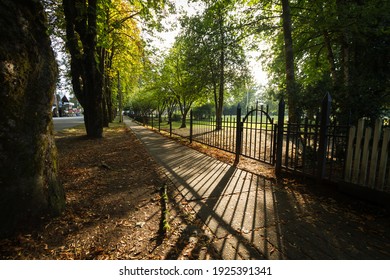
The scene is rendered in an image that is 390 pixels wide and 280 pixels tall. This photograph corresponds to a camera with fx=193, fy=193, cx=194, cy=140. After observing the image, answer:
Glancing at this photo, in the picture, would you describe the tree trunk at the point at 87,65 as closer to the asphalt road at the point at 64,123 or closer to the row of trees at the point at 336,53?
the row of trees at the point at 336,53

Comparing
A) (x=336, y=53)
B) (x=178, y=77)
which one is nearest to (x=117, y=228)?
(x=336, y=53)

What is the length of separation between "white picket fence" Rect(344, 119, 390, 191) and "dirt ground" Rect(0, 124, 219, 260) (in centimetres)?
274

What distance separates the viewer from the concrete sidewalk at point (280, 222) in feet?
7.11

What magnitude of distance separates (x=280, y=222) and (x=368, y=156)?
187cm

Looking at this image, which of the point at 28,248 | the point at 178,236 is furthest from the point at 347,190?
the point at 28,248

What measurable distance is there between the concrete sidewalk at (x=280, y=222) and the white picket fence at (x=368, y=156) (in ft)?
1.53

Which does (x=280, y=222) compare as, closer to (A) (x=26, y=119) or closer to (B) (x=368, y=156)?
(B) (x=368, y=156)

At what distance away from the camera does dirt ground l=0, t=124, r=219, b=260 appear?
2135mm

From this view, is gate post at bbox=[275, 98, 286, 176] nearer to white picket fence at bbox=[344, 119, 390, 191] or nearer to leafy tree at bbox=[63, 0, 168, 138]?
white picket fence at bbox=[344, 119, 390, 191]

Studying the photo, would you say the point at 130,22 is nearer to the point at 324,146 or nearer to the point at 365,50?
the point at 365,50

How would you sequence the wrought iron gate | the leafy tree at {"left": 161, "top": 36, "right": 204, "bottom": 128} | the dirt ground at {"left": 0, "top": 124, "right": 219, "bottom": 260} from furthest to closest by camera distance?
the leafy tree at {"left": 161, "top": 36, "right": 204, "bottom": 128} < the wrought iron gate < the dirt ground at {"left": 0, "top": 124, "right": 219, "bottom": 260}

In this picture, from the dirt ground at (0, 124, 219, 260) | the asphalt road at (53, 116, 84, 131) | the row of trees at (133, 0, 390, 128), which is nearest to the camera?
the dirt ground at (0, 124, 219, 260)

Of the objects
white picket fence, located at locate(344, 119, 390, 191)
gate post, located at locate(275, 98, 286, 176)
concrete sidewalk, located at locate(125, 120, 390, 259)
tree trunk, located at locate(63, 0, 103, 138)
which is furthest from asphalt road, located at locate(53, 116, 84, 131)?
white picket fence, located at locate(344, 119, 390, 191)

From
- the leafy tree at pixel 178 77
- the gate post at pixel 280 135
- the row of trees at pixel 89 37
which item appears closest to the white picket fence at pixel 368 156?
the gate post at pixel 280 135
